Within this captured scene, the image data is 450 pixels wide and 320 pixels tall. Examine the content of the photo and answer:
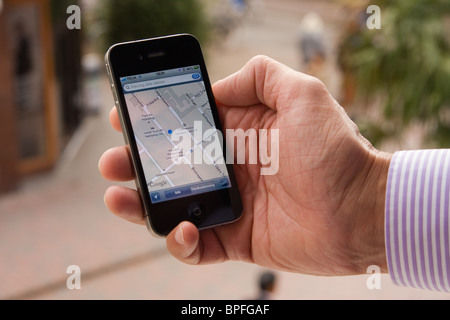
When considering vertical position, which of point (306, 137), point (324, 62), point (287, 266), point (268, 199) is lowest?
point (324, 62)

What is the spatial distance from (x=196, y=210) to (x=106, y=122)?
4.31 meters

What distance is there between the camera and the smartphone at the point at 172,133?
1.41 meters

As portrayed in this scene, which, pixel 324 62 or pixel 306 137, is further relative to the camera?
pixel 324 62

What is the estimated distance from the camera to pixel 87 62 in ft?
19.5

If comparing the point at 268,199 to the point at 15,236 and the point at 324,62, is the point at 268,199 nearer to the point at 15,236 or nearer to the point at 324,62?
the point at 15,236

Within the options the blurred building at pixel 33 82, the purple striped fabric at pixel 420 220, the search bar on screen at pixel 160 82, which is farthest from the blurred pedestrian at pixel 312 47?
the purple striped fabric at pixel 420 220

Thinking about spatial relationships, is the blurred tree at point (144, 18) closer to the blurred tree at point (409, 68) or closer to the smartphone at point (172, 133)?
the blurred tree at point (409, 68)

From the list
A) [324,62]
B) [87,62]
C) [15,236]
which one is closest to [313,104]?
[15,236]

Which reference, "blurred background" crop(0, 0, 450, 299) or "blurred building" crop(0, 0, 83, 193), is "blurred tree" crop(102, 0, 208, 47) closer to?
"blurred background" crop(0, 0, 450, 299)

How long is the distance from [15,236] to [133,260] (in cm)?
88

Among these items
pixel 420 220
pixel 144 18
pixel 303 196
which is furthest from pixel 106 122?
pixel 420 220

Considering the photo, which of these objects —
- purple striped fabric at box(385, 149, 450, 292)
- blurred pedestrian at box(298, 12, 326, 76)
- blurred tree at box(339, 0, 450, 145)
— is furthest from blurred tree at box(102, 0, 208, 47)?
purple striped fabric at box(385, 149, 450, 292)

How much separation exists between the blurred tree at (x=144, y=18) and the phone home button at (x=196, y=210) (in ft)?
9.40
